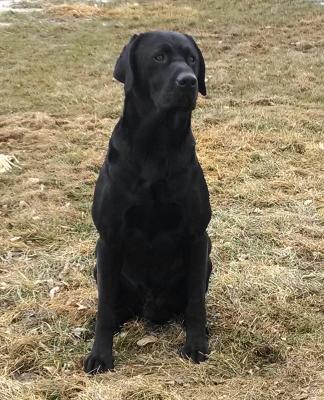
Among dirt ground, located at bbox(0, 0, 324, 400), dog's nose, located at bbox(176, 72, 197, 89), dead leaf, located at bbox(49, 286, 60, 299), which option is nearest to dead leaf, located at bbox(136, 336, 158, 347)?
dirt ground, located at bbox(0, 0, 324, 400)

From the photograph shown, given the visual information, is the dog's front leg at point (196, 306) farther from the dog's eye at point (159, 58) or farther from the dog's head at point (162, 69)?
the dog's eye at point (159, 58)

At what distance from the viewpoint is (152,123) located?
2881 millimetres

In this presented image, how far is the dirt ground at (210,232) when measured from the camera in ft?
10.2

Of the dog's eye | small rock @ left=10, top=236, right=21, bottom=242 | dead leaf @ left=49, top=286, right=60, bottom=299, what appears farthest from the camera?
small rock @ left=10, top=236, right=21, bottom=242

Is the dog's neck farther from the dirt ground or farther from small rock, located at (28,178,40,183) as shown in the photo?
small rock, located at (28,178,40,183)

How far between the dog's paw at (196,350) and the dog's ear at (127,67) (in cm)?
129

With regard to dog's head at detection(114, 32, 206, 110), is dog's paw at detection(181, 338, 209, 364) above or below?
below

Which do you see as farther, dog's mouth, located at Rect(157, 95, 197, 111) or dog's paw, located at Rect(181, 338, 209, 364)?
dog's paw, located at Rect(181, 338, 209, 364)

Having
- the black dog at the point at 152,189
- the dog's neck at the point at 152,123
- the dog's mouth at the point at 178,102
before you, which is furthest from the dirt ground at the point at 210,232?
the dog's mouth at the point at 178,102

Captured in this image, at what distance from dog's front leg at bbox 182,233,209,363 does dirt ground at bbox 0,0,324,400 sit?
0.08 m

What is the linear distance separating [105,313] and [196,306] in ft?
1.47

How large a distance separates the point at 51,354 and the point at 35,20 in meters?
13.3

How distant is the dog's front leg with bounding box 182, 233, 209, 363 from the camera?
10.2 ft

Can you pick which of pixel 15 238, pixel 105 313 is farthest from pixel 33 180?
pixel 105 313
